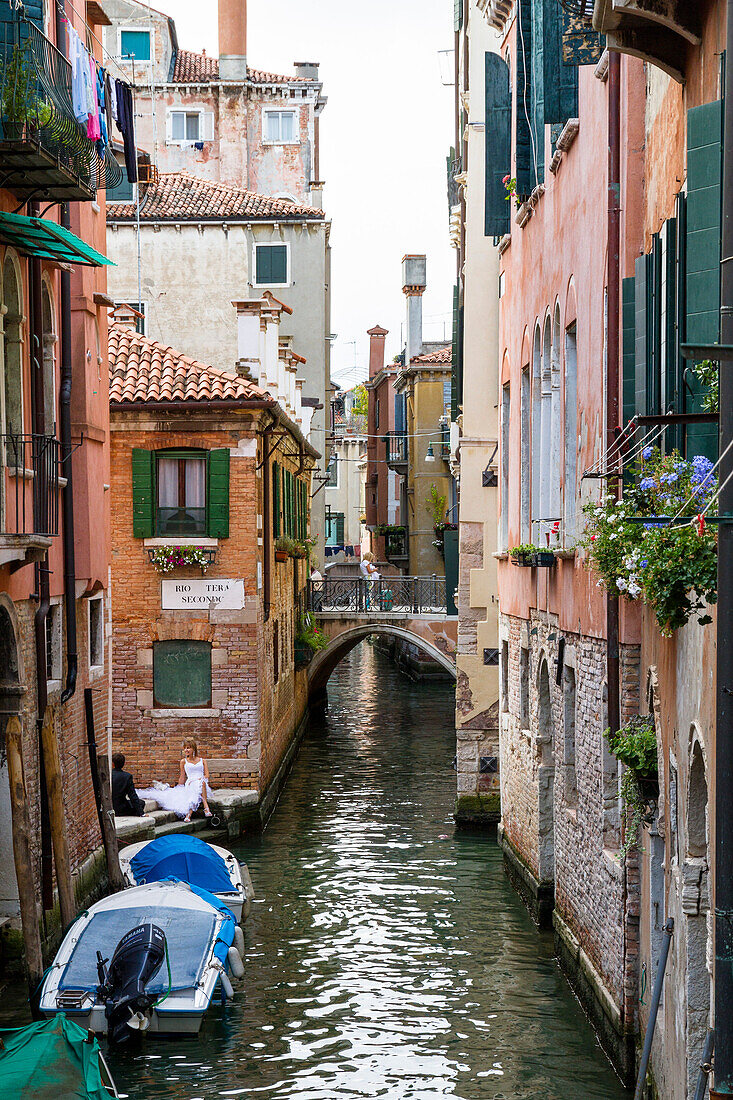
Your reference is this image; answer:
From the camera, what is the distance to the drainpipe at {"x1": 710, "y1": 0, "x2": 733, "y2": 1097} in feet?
16.9

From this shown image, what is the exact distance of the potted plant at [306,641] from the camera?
29.7 meters

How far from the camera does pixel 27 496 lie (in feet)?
40.0

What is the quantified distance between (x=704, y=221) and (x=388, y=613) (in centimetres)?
2547

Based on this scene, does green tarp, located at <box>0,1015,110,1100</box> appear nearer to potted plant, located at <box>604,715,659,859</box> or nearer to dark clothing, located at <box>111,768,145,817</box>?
potted plant, located at <box>604,715,659,859</box>

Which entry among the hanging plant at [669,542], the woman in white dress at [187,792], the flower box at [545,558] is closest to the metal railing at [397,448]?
the woman in white dress at [187,792]

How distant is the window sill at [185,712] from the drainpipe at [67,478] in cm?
685

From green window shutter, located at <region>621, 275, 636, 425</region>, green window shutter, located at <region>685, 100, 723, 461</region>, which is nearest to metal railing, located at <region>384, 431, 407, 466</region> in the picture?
green window shutter, located at <region>621, 275, 636, 425</region>

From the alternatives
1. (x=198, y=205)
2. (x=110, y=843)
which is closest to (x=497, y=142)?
(x=110, y=843)

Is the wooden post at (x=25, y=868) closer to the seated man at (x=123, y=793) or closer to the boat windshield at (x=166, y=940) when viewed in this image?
the boat windshield at (x=166, y=940)

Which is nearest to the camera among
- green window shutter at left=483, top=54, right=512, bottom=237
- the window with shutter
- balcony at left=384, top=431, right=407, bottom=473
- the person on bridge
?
green window shutter at left=483, top=54, right=512, bottom=237

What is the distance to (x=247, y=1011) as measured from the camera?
12.1m

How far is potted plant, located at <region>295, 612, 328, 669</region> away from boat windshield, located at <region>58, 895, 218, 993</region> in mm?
17384

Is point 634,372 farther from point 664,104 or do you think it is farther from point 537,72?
point 537,72

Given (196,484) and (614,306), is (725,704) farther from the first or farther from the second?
(196,484)
